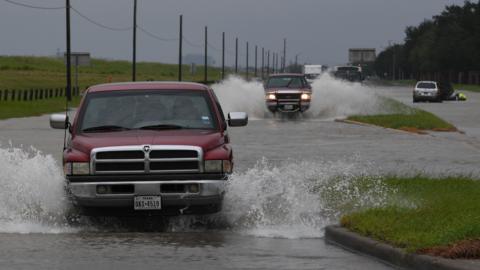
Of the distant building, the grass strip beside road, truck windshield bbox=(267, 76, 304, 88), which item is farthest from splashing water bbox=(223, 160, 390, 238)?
the distant building

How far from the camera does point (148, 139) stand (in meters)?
12.1

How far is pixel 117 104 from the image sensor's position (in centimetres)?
1317

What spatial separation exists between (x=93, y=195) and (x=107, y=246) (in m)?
1.22

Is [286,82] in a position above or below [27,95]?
above

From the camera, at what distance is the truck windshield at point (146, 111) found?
12844mm

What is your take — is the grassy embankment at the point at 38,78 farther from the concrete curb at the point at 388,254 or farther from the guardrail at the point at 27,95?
the concrete curb at the point at 388,254

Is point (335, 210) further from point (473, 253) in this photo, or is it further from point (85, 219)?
point (473, 253)

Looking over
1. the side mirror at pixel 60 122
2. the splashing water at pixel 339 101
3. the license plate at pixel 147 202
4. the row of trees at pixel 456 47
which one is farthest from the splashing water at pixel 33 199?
the row of trees at pixel 456 47

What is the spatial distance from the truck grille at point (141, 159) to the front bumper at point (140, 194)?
15 cm

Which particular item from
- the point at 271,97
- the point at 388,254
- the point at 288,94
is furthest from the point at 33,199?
the point at 271,97

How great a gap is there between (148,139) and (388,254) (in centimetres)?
350

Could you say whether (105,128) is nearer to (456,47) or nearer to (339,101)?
(339,101)

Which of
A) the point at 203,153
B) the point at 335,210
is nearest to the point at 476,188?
the point at 335,210

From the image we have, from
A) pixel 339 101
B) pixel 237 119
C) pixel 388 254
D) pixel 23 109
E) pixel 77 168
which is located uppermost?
pixel 237 119
